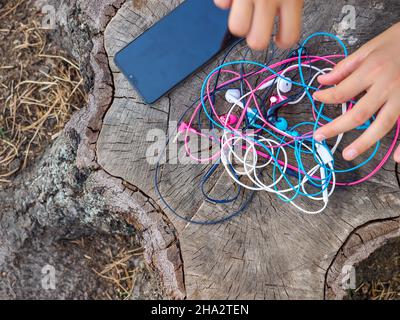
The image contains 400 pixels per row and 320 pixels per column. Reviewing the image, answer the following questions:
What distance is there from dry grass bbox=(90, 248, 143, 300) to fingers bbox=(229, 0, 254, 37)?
931mm

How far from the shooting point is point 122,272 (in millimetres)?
1507

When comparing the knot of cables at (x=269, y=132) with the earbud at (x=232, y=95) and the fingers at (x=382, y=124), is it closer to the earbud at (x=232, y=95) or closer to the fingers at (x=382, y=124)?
the earbud at (x=232, y=95)

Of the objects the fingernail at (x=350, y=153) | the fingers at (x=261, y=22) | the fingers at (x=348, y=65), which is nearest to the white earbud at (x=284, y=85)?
the fingers at (x=348, y=65)

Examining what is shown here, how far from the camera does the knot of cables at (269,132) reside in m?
1.05

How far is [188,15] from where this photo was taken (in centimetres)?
112

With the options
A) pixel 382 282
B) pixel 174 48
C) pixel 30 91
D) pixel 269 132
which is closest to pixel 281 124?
pixel 269 132

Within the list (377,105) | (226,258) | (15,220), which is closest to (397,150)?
(377,105)

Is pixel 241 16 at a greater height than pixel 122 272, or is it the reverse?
pixel 241 16

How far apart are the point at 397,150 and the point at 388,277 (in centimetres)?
63

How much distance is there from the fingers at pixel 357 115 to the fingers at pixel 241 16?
29 cm

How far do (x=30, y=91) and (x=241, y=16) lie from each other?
41.9 inches

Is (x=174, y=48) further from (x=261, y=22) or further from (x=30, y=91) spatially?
(x=30, y=91)

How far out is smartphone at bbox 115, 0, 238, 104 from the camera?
43.3 inches

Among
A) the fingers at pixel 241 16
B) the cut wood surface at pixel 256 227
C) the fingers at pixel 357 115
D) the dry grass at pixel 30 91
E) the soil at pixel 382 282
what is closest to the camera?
the fingers at pixel 241 16
